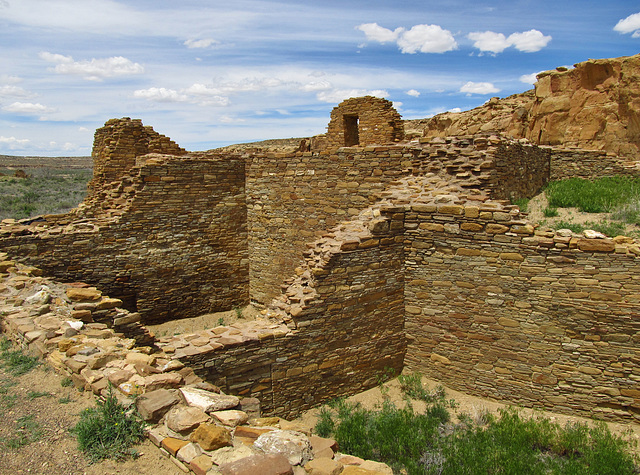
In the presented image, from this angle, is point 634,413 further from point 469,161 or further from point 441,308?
point 469,161

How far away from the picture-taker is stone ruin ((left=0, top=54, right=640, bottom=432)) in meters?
5.96

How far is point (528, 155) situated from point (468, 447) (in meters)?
7.49

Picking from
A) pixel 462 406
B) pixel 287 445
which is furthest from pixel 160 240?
pixel 287 445

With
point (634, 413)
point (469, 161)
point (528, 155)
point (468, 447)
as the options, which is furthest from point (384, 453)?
point (528, 155)

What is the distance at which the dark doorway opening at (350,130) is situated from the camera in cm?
1284

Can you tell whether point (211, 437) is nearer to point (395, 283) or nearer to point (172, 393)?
point (172, 393)

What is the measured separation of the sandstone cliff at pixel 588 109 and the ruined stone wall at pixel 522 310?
8.91m

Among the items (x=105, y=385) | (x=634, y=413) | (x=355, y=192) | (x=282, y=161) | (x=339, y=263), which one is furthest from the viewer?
(x=282, y=161)

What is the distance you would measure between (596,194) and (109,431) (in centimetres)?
1007

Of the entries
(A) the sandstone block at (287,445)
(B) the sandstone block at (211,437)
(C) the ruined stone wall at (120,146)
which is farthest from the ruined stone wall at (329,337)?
(C) the ruined stone wall at (120,146)

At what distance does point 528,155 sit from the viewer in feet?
33.6

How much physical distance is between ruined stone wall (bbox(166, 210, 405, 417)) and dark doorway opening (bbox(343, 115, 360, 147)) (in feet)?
21.1

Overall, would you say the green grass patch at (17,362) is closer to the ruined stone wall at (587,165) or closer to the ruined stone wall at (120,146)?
the ruined stone wall at (120,146)

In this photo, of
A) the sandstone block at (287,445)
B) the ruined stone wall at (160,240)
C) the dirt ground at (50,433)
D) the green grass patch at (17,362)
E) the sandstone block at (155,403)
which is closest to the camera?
the dirt ground at (50,433)
